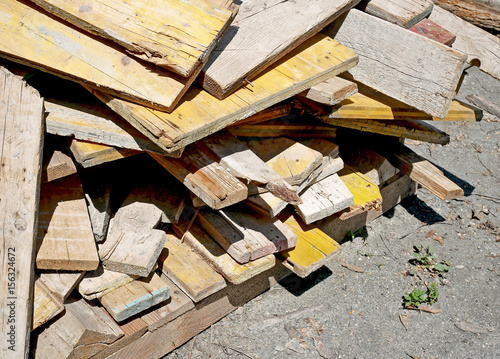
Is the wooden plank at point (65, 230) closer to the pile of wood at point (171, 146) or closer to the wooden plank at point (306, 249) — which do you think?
the pile of wood at point (171, 146)

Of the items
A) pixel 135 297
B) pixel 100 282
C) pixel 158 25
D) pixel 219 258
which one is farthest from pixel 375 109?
pixel 100 282

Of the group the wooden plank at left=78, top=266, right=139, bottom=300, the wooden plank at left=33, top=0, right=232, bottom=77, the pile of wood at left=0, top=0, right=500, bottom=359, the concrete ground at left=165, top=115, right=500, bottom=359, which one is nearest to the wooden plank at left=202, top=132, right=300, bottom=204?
the pile of wood at left=0, top=0, right=500, bottom=359

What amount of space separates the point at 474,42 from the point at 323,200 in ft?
6.59

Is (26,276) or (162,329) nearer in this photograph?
(26,276)

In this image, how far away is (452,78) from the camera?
3.46 m

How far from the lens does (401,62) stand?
3.68 meters

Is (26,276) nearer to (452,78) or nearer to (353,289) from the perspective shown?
(353,289)

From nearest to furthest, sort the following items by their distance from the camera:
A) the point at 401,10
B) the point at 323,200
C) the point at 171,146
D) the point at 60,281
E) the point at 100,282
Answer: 1. the point at 171,146
2. the point at 60,281
3. the point at 100,282
4. the point at 323,200
5. the point at 401,10

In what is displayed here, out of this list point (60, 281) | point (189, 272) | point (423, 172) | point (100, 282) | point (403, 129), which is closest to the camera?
point (60, 281)

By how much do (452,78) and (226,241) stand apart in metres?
1.89

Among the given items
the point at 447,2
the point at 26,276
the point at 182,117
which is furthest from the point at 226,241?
the point at 447,2

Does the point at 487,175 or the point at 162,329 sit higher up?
the point at 487,175

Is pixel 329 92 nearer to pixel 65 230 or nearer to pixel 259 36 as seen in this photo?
pixel 259 36

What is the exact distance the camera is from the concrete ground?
11.1ft
